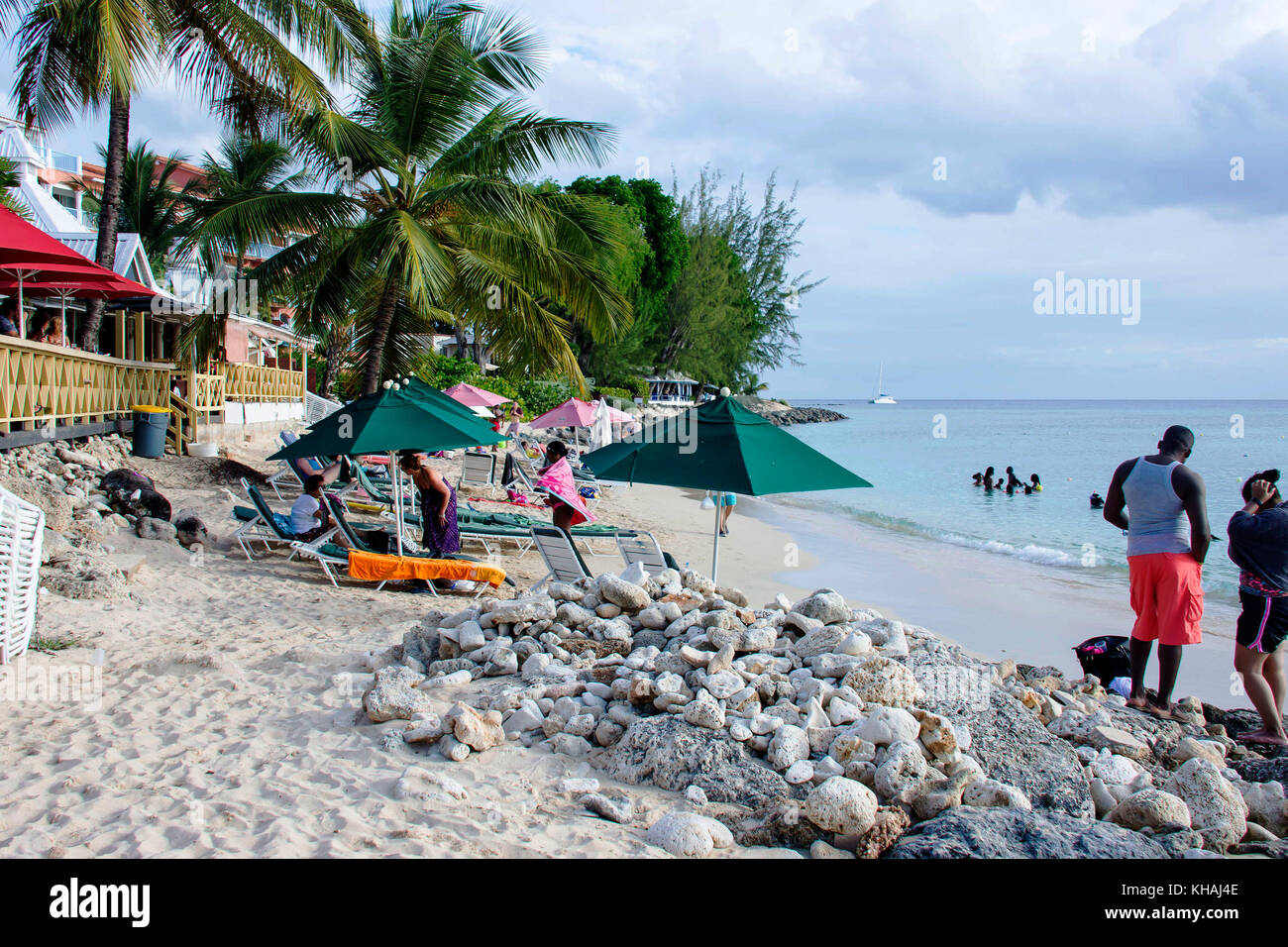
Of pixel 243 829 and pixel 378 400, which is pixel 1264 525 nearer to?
pixel 243 829

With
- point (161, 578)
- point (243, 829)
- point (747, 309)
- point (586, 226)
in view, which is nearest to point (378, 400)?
point (161, 578)

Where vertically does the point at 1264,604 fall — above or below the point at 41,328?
below

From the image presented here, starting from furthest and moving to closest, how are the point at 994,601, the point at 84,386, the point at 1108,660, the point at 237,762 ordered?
the point at 84,386 < the point at 994,601 < the point at 1108,660 < the point at 237,762

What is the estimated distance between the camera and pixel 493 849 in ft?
9.92

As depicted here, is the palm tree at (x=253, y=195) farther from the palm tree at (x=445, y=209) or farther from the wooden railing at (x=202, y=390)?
the wooden railing at (x=202, y=390)

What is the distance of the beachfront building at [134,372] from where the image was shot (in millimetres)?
10797

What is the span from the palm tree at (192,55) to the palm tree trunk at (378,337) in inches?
120

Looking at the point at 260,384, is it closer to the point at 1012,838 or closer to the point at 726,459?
the point at 726,459

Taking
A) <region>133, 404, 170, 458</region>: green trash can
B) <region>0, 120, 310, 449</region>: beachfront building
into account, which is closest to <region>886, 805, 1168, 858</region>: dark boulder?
<region>0, 120, 310, 449</region>: beachfront building

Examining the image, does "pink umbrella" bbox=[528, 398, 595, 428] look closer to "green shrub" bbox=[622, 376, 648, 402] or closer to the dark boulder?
the dark boulder

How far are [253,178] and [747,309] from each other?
37.3 metres

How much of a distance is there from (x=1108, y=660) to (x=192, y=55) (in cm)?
1491

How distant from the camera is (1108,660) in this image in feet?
19.8

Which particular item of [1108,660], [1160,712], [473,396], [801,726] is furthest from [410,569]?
[473,396]
